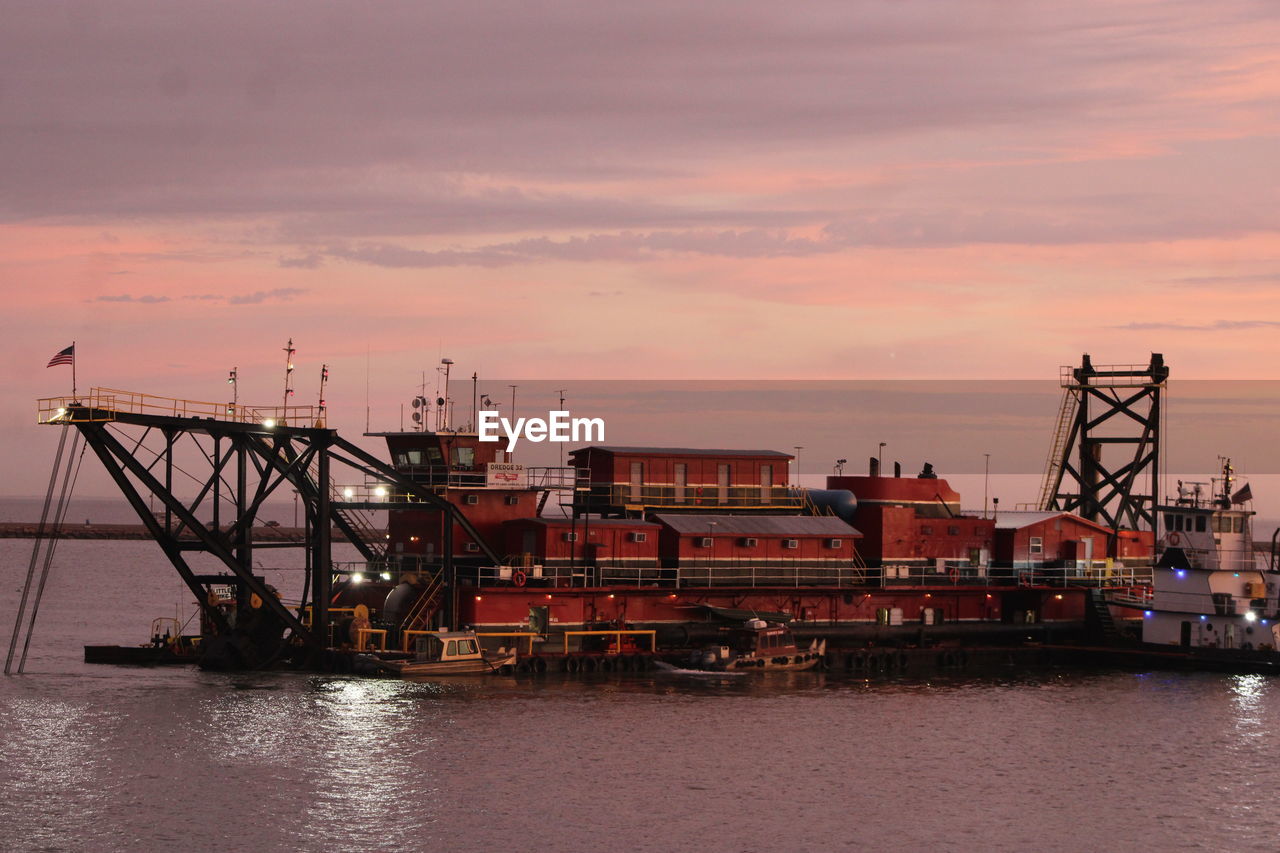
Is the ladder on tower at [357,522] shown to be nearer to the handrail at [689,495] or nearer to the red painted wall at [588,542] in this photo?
the red painted wall at [588,542]

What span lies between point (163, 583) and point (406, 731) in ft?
362

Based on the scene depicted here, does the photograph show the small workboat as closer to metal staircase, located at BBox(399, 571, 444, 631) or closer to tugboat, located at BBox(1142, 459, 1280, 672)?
metal staircase, located at BBox(399, 571, 444, 631)

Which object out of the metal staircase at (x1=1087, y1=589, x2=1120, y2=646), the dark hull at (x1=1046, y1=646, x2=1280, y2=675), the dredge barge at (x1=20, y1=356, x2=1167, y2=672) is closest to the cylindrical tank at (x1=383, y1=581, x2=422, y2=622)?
the dredge barge at (x1=20, y1=356, x2=1167, y2=672)

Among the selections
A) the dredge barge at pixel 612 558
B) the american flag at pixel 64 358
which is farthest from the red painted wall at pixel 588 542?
the american flag at pixel 64 358

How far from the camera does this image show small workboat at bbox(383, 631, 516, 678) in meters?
65.4

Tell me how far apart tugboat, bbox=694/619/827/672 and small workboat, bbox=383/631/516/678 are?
9.44 meters

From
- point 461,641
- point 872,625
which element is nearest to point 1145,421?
point 872,625

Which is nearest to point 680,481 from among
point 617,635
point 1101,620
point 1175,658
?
point 617,635

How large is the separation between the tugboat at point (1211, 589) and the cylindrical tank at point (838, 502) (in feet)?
51.5

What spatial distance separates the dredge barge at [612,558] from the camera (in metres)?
68.0

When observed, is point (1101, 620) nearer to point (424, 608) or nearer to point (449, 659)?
point (449, 659)

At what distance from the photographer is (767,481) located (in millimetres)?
80000

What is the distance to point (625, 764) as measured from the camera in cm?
5184

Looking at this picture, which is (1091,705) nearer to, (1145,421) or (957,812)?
(957,812)
